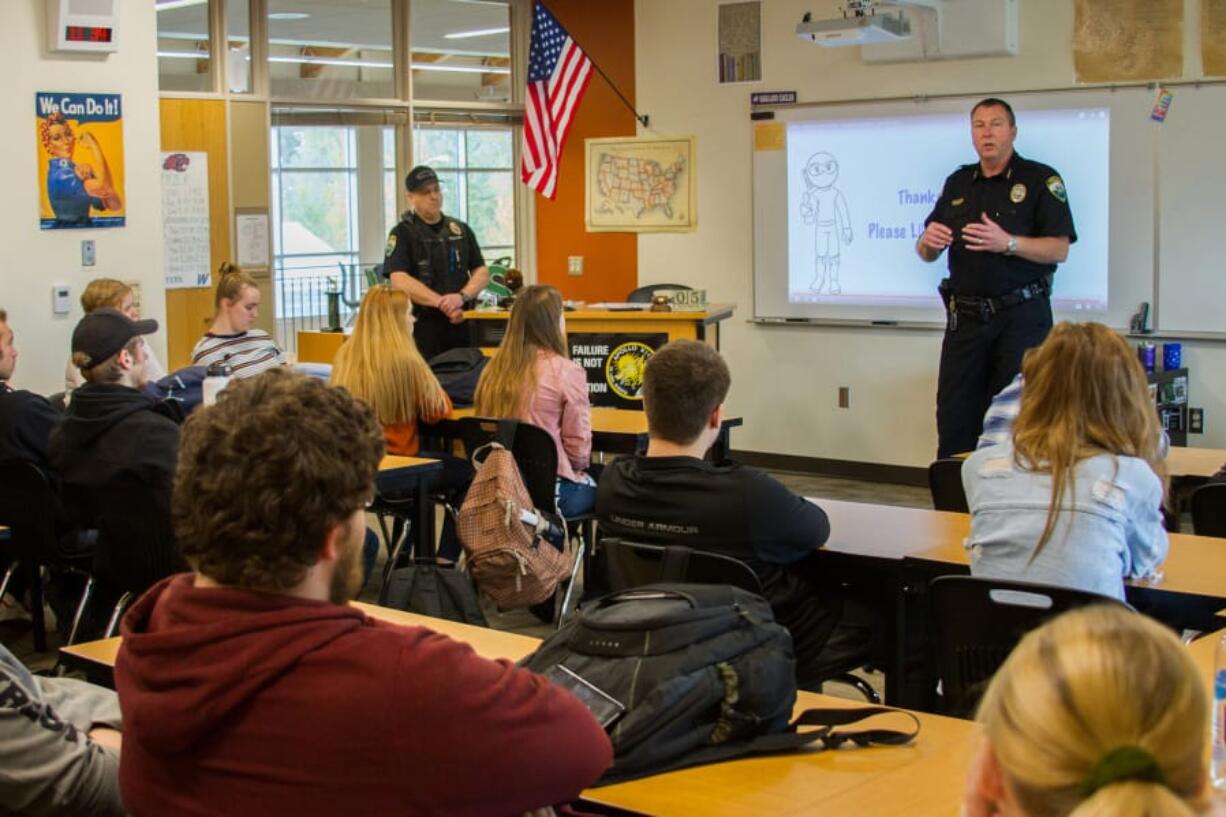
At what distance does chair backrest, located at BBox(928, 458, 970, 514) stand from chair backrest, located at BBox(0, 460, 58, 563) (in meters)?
2.85

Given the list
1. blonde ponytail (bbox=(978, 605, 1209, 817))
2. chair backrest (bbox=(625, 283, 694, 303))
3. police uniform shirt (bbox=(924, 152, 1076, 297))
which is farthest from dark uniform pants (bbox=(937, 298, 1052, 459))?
blonde ponytail (bbox=(978, 605, 1209, 817))

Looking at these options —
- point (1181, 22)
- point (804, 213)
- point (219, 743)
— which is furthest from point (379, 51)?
point (219, 743)

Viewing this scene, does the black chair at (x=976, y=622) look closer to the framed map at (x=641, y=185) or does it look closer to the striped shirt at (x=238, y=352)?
the striped shirt at (x=238, y=352)

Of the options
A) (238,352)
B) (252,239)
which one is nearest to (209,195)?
(252,239)

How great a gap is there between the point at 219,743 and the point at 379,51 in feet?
28.9

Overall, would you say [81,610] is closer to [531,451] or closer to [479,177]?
[531,451]

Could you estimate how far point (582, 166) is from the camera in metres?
10.4

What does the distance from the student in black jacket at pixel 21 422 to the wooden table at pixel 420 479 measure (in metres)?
1.15

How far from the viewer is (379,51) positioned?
1012 cm

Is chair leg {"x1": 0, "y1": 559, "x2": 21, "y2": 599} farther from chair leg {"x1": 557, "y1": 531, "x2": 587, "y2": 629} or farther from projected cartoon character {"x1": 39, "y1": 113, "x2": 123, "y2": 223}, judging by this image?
projected cartoon character {"x1": 39, "y1": 113, "x2": 123, "y2": 223}

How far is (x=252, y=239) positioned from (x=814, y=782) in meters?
7.77

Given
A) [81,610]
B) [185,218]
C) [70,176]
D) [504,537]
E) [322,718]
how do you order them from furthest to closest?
[185,218], [70,176], [81,610], [504,537], [322,718]

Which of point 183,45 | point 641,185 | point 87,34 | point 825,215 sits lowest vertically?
point 825,215

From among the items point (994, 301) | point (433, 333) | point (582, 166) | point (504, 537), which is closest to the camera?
point (504, 537)
